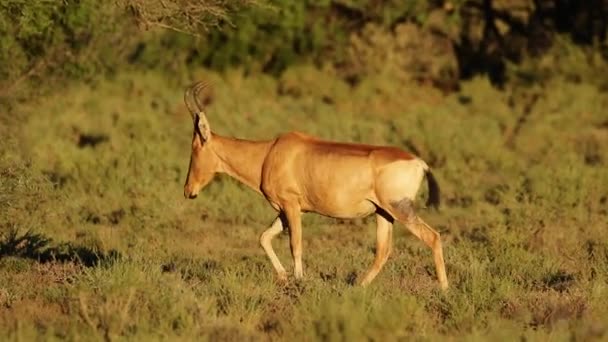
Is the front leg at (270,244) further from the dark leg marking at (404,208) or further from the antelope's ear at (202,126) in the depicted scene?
the dark leg marking at (404,208)

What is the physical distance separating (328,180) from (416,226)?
3.00 ft

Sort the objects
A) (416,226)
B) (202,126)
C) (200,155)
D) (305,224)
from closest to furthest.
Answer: (416,226) < (202,126) < (200,155) < (305,224)

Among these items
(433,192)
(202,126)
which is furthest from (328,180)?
(202,126)

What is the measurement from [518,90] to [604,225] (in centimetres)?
1166

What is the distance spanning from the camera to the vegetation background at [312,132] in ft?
28.8

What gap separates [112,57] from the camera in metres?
20.0

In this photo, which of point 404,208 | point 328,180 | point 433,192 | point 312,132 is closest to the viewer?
point 404,208

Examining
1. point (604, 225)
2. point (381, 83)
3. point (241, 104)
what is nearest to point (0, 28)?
point (604, 225)

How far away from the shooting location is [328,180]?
10.6 m

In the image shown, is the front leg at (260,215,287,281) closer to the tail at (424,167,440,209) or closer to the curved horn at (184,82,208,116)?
the curved horn at (184,82,208,116)

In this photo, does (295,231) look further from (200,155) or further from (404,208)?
(200,155)

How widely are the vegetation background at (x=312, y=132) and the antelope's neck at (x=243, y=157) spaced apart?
3.16 feet

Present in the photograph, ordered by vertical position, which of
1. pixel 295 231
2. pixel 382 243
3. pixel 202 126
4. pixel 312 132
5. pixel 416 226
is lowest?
pixel 312 132

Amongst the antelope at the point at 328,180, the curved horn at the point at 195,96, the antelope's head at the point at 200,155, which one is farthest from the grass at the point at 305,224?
the curved horn at the point at 195,96
